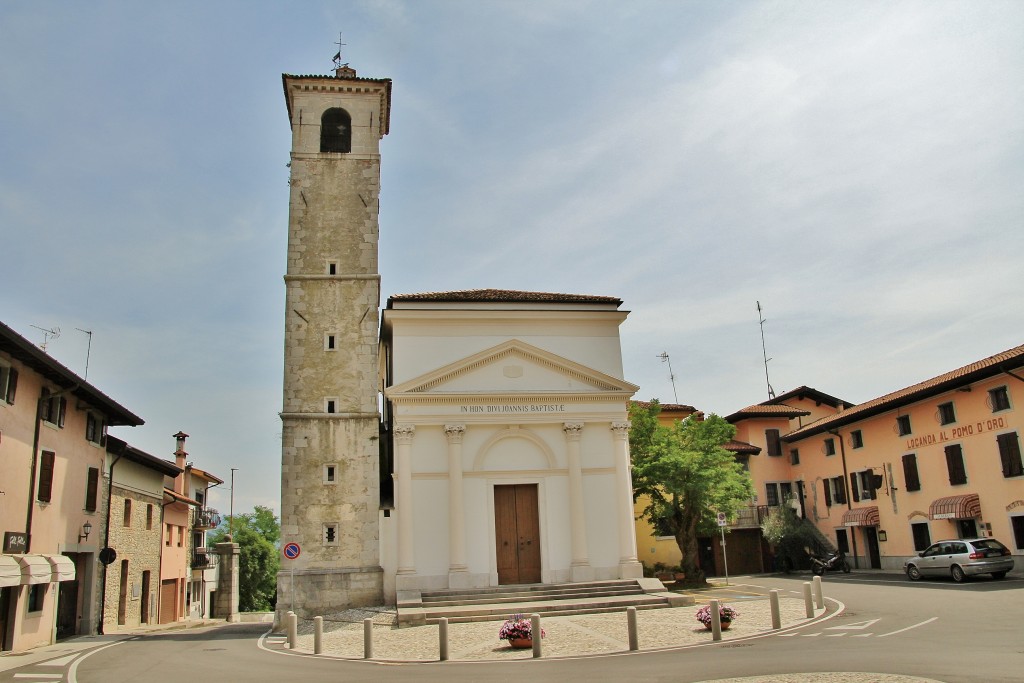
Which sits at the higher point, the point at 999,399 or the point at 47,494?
the point at 999,399

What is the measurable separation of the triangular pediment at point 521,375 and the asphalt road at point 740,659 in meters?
10.3

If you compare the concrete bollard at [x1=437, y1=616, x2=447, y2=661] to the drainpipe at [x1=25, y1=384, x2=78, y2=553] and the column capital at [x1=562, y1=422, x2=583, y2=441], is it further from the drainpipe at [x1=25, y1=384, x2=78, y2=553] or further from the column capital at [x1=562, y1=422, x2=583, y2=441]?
the column capital at [x1=562, y1=422, x2=583, y2=441]

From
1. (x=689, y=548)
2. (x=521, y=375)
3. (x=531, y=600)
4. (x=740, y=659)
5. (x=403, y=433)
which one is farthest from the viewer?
(x=689, y=548)

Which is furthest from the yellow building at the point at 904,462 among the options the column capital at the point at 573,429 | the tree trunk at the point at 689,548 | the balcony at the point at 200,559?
the balcony at the point at 200,559

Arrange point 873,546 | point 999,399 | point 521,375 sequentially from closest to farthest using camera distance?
point 521,375, point 999,399, point 873,546

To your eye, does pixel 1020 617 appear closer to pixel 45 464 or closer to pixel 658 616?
pixel 658 616

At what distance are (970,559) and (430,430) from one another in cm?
1790

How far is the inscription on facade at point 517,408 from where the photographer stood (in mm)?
27141

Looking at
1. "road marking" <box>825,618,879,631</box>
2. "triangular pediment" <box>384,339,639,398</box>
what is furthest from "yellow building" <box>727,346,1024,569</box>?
"road marking" <box>825,618,879,631</box>

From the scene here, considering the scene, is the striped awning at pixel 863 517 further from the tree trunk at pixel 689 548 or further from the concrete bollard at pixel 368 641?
the concrete bollard at pixel 368 641

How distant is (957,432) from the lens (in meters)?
30.9

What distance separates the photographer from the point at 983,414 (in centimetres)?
2948

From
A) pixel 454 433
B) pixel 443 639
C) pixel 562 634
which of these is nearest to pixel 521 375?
pixel 454 433

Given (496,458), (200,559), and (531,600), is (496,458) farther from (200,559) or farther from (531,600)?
(200,559)
